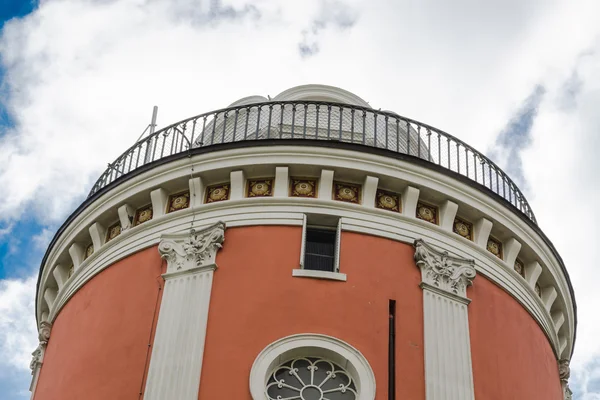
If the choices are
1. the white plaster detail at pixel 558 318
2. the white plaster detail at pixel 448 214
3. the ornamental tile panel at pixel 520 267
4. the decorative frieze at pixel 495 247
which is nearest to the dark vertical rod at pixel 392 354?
the white plaster detail at pixel 448 214

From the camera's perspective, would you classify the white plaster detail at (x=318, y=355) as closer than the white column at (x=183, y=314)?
Yes

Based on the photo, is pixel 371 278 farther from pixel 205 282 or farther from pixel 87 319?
pixel 87 319

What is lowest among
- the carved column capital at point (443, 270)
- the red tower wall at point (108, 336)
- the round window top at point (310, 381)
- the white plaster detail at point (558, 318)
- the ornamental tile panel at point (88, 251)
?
the round window top at point (310, 381)

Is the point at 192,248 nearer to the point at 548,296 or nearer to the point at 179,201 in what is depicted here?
the point at 179,201

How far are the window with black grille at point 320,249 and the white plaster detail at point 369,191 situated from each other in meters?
0.72

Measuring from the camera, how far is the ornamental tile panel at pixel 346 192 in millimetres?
16914

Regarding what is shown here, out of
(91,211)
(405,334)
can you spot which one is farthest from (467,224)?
(91,211)

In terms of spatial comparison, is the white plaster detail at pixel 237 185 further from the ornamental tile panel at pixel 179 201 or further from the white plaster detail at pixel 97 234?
the white plaster detail at pixel 97 234

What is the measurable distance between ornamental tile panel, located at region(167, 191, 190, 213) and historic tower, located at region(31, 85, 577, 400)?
2cm

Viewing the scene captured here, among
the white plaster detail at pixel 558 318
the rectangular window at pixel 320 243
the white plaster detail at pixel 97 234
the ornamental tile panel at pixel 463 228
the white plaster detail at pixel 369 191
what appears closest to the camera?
the rectangular window at pixel 320 243

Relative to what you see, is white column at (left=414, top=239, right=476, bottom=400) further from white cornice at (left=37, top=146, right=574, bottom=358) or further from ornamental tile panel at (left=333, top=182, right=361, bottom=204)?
ornamental tile panel at (left=333, top=182, right=361, bottom=204)

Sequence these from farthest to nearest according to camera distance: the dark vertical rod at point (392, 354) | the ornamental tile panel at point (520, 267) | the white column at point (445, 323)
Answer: the ornamental tile panel at point (520, 267), the white column at point (445, 323), the dark vertical rod at point (392, 354)

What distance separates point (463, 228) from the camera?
57.1ft

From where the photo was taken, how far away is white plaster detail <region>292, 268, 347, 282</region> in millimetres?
15953
